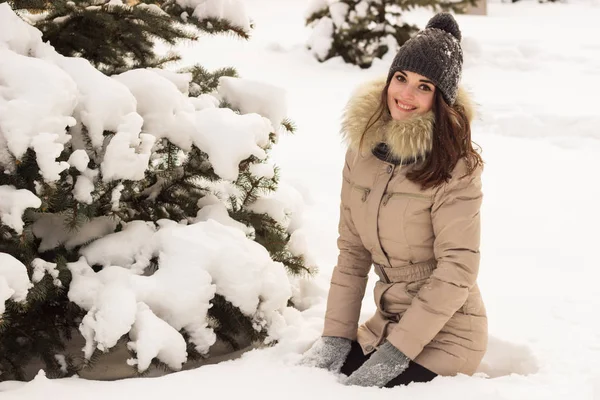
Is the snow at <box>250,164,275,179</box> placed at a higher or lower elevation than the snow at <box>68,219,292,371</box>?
higher

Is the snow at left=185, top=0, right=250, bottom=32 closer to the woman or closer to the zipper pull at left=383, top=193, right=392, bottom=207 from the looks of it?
the woman

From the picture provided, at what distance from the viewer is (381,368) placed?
2307 mm

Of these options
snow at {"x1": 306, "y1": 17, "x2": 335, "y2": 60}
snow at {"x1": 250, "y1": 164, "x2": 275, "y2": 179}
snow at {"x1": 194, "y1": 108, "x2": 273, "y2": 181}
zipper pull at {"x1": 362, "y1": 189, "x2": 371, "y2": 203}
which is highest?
snow at {"x1": 194, "y1": 108, "x2": 273, "y2": 181}

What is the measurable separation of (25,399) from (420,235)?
4.75ft

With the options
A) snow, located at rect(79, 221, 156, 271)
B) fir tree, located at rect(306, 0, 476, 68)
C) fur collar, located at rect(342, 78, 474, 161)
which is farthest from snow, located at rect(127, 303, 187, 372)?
fir tree, located at rect(306, 0, 476, 68)

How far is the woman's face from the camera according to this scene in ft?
7.70

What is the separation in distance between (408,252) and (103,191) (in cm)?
115

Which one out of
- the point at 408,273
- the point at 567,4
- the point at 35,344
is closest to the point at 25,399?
the point at 35,344

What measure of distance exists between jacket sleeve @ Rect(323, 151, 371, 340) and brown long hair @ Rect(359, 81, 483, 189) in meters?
0.38

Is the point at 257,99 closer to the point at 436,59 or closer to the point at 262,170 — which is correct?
the point at 262,170

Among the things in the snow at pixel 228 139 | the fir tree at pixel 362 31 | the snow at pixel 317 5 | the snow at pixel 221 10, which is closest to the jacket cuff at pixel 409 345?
the snow at pixel 228 139

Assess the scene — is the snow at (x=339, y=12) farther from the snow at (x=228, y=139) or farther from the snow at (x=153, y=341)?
the snow at (x=153, y=341)

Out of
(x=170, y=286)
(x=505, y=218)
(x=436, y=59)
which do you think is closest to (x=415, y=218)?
(x=436, y=59)

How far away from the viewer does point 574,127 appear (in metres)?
6.76
